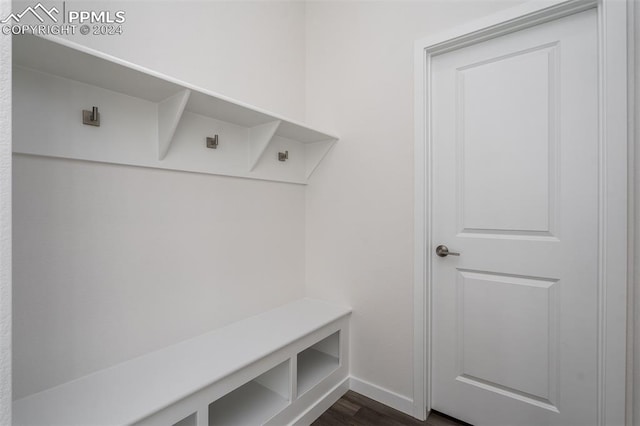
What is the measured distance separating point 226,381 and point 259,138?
3.97 ft

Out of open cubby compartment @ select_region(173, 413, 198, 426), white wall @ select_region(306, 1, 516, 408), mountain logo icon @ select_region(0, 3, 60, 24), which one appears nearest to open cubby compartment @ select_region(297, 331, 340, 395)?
white wall @ select_region(306, 1, 516, 408)

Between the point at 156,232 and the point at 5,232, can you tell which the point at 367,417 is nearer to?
the point at 156,232

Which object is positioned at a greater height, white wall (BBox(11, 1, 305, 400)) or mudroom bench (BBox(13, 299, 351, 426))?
white wall (BBox(11, 1, 305, 400))

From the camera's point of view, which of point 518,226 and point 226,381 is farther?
point 518,226

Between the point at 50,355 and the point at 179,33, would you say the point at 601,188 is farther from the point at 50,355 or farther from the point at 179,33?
the point at 50,355

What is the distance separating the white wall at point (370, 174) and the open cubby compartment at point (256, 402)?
1.90ft

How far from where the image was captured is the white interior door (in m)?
1.34

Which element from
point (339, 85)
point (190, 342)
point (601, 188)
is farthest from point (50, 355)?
point (601, 188)

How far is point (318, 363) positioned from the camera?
6.35 feet

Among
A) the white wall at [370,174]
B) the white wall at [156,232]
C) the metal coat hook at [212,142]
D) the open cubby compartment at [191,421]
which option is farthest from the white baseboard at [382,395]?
the metal coat hook at [212,142]

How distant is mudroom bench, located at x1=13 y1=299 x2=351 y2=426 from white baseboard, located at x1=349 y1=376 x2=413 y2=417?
0.23 ft

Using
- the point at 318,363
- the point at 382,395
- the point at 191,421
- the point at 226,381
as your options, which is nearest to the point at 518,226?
the point at 382,395

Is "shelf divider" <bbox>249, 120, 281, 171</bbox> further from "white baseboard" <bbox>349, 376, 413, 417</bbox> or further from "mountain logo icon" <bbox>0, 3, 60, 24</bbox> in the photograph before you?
"white baseboard" <bbox>349, 376, 413, 417</bbox>

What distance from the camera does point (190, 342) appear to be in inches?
58.4
